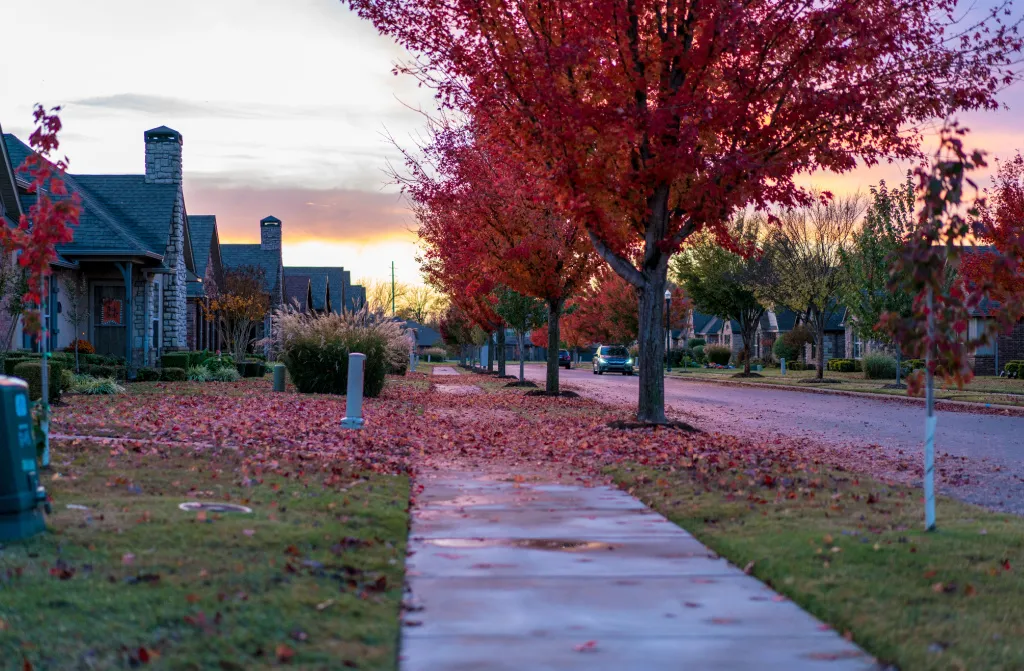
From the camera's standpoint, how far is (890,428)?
18766mm

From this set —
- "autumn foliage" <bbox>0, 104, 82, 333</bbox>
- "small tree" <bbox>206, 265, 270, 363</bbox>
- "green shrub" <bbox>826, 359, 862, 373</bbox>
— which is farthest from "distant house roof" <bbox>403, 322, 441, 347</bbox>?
"autumn foliage" <bbox>0, 104, 82, 333</bbox>

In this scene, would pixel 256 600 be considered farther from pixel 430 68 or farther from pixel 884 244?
pixel 884 244

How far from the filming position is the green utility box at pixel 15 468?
19.7 feet

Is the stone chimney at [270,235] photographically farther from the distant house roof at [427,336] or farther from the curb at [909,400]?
the distant house roof at [427,336]

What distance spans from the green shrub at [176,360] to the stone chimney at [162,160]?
22.1 ft

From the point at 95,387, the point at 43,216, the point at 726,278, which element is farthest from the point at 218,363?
the point at 726,278

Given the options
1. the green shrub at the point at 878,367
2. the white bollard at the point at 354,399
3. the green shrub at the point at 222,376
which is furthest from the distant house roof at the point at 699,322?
the white bollard at the point at 354,399

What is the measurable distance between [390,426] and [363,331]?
7195 mm

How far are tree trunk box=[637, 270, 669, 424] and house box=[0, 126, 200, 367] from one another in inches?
588

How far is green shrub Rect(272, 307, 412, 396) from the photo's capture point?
2281cm

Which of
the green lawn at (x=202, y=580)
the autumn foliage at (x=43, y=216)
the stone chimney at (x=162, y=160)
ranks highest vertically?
the stone chimney at (x=162, y=160)

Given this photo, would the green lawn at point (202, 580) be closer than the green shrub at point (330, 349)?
Yes

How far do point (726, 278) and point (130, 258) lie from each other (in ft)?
100

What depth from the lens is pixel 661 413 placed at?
51.5ft
